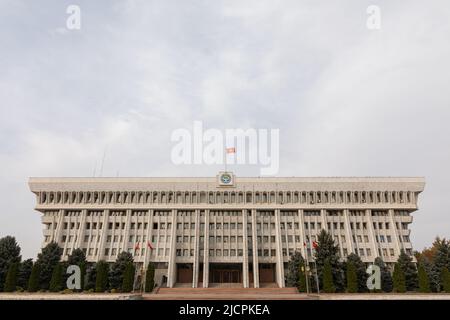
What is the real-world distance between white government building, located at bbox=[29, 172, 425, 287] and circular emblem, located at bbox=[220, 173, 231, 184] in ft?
0.63

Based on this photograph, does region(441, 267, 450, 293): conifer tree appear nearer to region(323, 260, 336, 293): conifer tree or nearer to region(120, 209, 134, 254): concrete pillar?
region(323, 260, 336, 293): conifer tree

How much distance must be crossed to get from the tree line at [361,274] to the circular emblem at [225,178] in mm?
20190

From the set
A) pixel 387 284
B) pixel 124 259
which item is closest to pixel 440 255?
pixel 387 284

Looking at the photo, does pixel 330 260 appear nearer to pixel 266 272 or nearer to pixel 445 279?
pixel 445 279

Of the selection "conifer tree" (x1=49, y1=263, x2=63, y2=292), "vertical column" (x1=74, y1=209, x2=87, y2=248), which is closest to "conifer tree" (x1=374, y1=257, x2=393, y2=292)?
"conifer tree" (x1=49, y1=263, x2=63, y2=292)

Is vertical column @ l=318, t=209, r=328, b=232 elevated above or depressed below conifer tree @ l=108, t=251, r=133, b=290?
above

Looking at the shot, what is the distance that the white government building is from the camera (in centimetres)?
5812

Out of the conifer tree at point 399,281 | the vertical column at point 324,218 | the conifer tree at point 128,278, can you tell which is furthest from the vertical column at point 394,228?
the conifer tree at point 128,278

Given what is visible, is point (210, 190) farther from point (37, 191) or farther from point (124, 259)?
point (37, 191)

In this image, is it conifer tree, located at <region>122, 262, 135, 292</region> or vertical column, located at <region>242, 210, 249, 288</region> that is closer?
conifer tree, located at <region>122, 262, 135, 292</region>

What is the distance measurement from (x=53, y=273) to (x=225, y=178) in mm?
31802

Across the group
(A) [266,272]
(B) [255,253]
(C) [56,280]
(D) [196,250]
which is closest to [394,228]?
(A) [266,272]

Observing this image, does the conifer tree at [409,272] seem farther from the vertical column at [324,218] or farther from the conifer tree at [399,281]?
the vertical column at [324,218]
